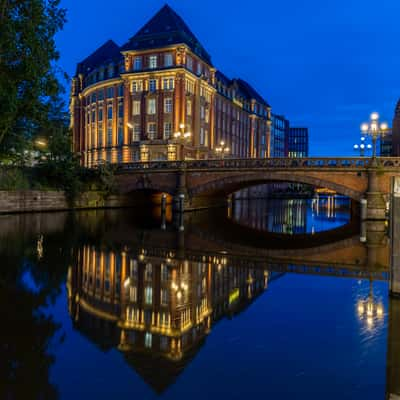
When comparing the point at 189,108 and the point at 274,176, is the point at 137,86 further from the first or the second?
the point at 274,176

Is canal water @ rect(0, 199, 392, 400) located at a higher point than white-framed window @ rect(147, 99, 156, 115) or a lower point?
lower

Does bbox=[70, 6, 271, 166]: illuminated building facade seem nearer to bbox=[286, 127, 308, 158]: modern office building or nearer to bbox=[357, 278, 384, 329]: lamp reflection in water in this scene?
bbox=[357, 278, 384, 329]: lamp reflection in water

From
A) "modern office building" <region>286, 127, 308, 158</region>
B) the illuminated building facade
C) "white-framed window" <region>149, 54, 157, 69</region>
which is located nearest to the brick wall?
the illuminated building facade

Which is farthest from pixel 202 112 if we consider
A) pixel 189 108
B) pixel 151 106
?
pixel 151 106

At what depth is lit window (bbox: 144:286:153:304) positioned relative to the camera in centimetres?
936

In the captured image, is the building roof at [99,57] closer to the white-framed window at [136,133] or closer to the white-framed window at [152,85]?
the white-framed window at [152,85]

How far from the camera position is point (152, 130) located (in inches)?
2327

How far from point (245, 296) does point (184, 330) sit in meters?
2.92

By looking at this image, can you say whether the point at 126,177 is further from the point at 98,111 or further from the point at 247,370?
the point at 247,370

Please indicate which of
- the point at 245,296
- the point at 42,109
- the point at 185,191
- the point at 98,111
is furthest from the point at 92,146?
the point at 245,296

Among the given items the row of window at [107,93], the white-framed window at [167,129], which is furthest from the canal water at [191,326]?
the row of window at [107,93]

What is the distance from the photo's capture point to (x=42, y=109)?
21812mm

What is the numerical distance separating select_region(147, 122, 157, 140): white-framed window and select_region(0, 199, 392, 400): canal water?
4444cm

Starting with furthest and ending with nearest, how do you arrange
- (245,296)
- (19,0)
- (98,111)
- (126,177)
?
1. (98,111)
2. (126,177)
3. (19,0)
4. (245,296)
